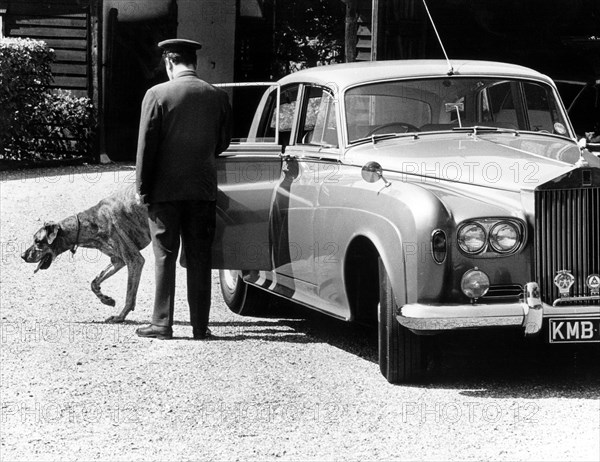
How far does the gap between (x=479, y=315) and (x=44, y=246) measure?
3799mm

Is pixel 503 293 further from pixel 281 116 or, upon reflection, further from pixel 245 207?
pixel 281 116

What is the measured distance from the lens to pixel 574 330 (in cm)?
645

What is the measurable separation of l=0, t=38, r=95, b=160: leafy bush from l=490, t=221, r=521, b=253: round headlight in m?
12.4

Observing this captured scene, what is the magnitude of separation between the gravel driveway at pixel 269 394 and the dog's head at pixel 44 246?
1.32 ft

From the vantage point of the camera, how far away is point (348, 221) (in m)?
7.18

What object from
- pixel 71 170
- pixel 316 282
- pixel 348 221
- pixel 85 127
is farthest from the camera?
pixel 85 127

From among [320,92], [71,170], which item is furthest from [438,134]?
[71,170]

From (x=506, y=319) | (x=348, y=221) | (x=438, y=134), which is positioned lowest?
(x=506, y=319)

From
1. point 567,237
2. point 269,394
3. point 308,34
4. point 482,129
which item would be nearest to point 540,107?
point 482,129

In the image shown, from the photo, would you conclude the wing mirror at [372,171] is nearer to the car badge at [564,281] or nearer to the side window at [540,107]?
the car badge at [564,281]

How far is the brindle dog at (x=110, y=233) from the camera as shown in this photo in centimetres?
882

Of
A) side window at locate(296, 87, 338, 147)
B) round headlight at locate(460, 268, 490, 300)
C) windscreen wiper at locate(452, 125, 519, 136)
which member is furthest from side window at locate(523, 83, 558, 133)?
round headlight at locate(460, 268, 490, 300)

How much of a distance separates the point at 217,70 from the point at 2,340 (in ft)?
49.5

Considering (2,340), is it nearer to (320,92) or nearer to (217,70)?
(320,92)
